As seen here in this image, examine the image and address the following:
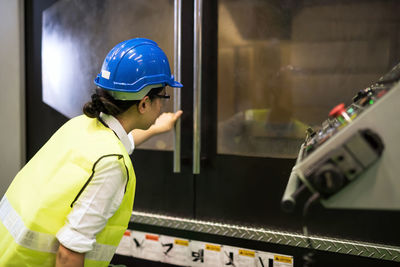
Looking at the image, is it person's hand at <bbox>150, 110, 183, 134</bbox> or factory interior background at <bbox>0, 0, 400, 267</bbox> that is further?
person's hand at <bbox>150, 110, 183, 134</bbox>

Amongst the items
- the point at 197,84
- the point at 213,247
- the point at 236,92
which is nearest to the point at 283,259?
the point at 213,247

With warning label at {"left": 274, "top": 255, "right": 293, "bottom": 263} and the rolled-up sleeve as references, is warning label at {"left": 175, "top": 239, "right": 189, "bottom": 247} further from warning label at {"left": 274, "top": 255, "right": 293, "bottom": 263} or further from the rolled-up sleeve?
the rolled-up sleeve

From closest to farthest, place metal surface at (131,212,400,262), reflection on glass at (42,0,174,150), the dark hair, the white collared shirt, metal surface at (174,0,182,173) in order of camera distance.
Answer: the white collared shirt < the dark hair < metal surface at (131,212,400,262) < metal surface at (174,0,182,173) < reflection on glass at (42,0,174,150)

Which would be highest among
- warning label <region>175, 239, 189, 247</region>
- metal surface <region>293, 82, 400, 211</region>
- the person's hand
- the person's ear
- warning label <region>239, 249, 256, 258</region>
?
metal surface <region>293, 82, 400, 211</region>

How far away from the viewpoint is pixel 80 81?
2398mm

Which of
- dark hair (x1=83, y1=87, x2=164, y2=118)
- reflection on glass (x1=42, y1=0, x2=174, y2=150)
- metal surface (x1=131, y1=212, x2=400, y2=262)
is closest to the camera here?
dark hair (x1=83, y1=87, x2=164, y2=118)

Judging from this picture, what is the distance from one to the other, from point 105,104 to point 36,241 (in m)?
0.54

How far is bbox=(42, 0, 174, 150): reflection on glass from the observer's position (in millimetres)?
2170

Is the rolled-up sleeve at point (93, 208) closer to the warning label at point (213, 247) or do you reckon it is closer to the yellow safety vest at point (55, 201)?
the yellow safety vest at point (55, 201)

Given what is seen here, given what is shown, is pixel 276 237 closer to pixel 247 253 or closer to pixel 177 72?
pixel 247 253

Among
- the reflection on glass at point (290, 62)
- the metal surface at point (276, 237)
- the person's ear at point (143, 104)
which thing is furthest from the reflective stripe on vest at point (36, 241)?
the reflection on glass at point (290, 62)

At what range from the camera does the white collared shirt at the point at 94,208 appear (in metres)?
1.23

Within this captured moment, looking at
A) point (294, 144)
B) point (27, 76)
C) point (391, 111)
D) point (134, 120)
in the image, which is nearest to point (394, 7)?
point (294, 144)

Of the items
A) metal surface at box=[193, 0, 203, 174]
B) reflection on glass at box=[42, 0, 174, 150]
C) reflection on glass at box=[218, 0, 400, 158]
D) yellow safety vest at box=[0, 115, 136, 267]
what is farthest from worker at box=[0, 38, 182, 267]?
reflection on glass at box=[42, 0, 174, 150]
